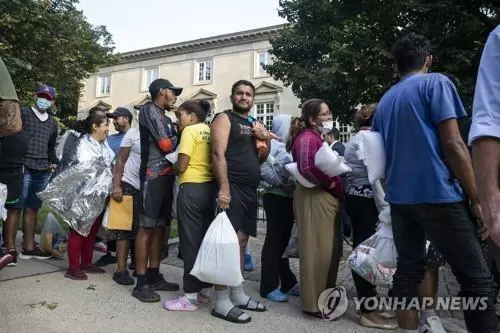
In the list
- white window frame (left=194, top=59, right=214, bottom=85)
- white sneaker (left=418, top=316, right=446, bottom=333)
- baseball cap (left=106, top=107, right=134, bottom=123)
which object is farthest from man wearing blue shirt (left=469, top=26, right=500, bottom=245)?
white window frame (left=194, top=59, right=214, bottom=85)

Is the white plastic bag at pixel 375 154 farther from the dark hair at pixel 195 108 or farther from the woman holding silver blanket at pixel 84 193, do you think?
the woman holding silver blanket at pixel 84 193

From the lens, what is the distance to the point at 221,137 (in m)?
3.46

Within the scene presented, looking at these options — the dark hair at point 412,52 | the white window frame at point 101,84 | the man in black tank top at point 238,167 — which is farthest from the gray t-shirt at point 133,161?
the white window frame at point 101,84

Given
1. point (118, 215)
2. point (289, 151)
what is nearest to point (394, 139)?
point (289, 151)

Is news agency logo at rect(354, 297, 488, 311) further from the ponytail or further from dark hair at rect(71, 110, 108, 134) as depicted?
dark hair at rect(71, 110, 108, 134)

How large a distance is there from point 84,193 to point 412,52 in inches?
135

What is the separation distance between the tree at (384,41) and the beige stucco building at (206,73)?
44.3 ft

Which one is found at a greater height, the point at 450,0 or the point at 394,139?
the point at 450,0

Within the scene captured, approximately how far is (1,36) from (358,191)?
14482 mm

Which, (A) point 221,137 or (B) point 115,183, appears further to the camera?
(B) point 115,183

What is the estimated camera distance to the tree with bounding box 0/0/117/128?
14141mm

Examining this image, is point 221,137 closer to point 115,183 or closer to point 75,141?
point 115,183

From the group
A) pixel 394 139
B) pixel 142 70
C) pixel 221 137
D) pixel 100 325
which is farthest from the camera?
pixel 142 70

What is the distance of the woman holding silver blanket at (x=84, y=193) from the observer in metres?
4.35
